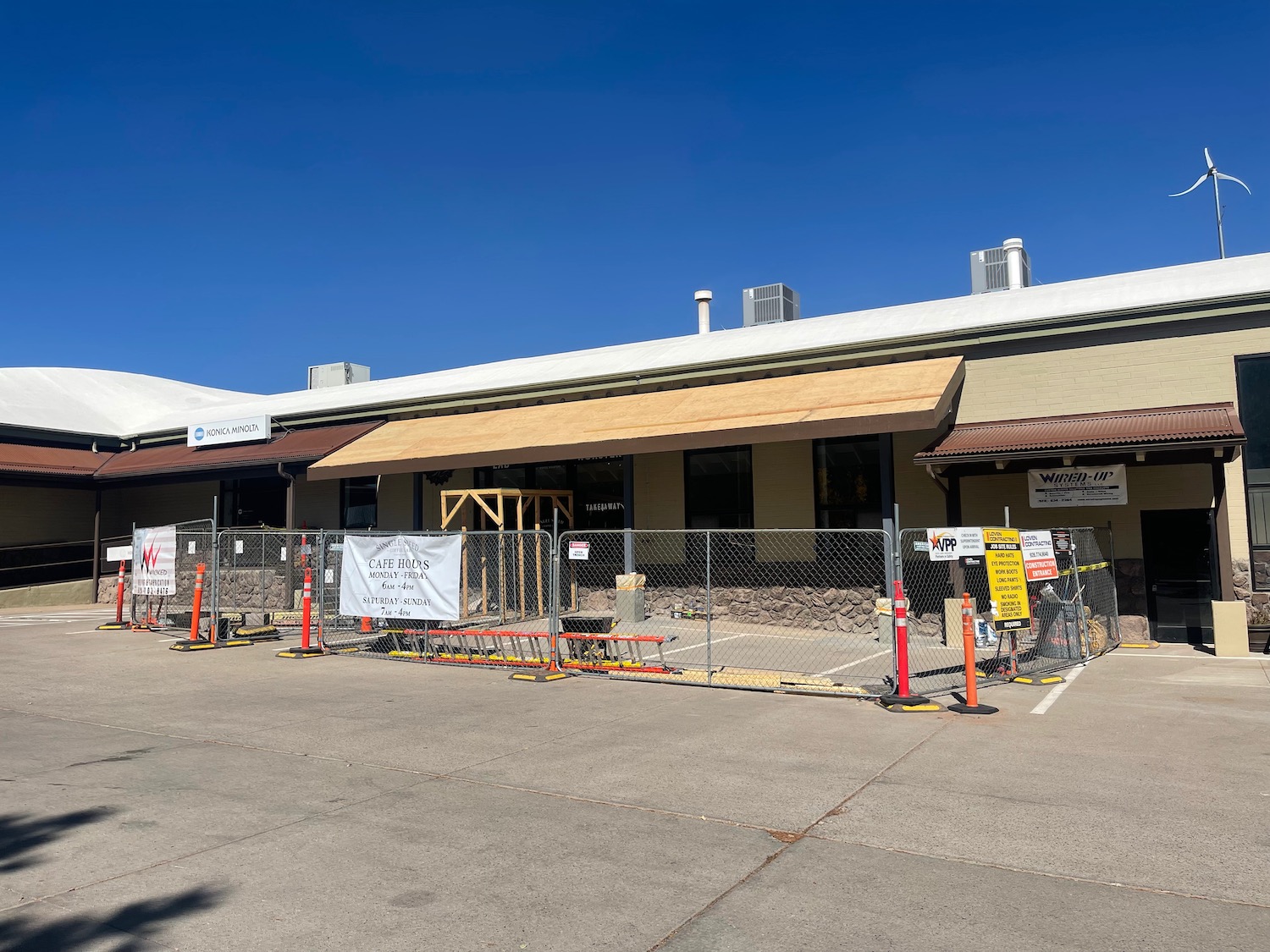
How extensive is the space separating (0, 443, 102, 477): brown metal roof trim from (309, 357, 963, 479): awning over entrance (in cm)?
1014

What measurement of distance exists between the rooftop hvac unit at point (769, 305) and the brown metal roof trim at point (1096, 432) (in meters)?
11.2

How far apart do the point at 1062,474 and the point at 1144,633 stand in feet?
10.0

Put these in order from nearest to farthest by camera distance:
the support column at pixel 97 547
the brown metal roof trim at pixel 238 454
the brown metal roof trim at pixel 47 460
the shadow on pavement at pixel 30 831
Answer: the shadow on pavement at pixel 30 831, the brown metal roof trim at pixel 238 454, the brown metal roof trim at pixel 47 460, the support column at pixel 97 547

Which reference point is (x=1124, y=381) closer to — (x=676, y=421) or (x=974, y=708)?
(x=676, y=421)

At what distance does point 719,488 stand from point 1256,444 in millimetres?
9997

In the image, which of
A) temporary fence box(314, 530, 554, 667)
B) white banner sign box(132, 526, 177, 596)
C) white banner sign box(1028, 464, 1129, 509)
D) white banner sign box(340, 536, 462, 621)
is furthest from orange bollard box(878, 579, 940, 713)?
white banner sign box(132, 526, 177, 596)

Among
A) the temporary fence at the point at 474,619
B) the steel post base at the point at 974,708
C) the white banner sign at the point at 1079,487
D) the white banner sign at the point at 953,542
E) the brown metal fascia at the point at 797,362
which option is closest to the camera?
the steel post base at the point at 974,708

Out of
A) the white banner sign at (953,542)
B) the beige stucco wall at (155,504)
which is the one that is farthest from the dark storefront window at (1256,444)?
the beige stucco wall at (155,504)

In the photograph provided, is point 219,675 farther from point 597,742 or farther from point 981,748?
point 981,748

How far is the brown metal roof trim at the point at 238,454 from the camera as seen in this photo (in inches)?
957

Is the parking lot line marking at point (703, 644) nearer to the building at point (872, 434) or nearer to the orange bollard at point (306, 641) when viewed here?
the building at point (872, 434)

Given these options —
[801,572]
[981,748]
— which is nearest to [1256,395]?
[801,572]

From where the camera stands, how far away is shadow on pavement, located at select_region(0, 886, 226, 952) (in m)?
4.28

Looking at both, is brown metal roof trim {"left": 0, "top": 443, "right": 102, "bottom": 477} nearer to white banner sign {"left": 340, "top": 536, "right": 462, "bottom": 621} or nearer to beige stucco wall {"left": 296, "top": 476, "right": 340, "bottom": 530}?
beige stucco wall {"left": 296, "top": 476, "right": 340, "bottom": 530}
